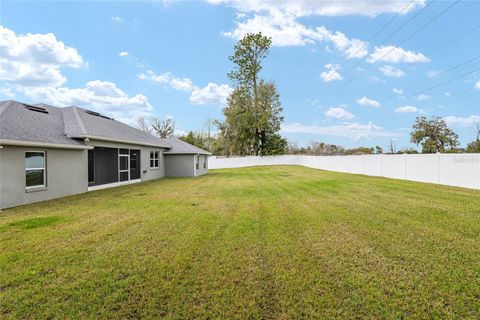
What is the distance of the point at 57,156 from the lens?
10.0 meters

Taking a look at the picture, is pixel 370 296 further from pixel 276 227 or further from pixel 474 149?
pixel 474 149

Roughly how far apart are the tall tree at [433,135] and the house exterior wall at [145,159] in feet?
105

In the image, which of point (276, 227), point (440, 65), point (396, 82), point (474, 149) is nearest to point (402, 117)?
point (396, 82)

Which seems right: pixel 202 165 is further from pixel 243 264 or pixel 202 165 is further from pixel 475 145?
pixel 475 145

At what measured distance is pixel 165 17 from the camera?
1553 cm

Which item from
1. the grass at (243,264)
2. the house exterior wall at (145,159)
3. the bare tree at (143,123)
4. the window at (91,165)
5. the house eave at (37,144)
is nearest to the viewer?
the grass at (243,264)

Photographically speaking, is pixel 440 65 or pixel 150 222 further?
pixel 440 65

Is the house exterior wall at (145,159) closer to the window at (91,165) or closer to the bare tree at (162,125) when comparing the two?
the window at (91,165)

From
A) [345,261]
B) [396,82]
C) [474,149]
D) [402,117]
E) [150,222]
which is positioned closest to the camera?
[345,261]

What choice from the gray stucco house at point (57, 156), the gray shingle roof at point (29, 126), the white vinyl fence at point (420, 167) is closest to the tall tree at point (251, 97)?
the white vinyl fence at point (420, 167)

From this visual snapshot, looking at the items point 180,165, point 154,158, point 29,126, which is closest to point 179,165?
point 180,165

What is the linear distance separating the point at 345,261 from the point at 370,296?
0.95 m

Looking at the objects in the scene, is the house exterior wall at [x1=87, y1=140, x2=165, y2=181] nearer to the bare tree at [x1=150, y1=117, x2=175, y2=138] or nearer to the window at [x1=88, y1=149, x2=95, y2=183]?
the window at [x1=88, y1=149, x2=95, y2=183]

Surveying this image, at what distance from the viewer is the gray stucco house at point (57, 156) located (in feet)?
27.3
